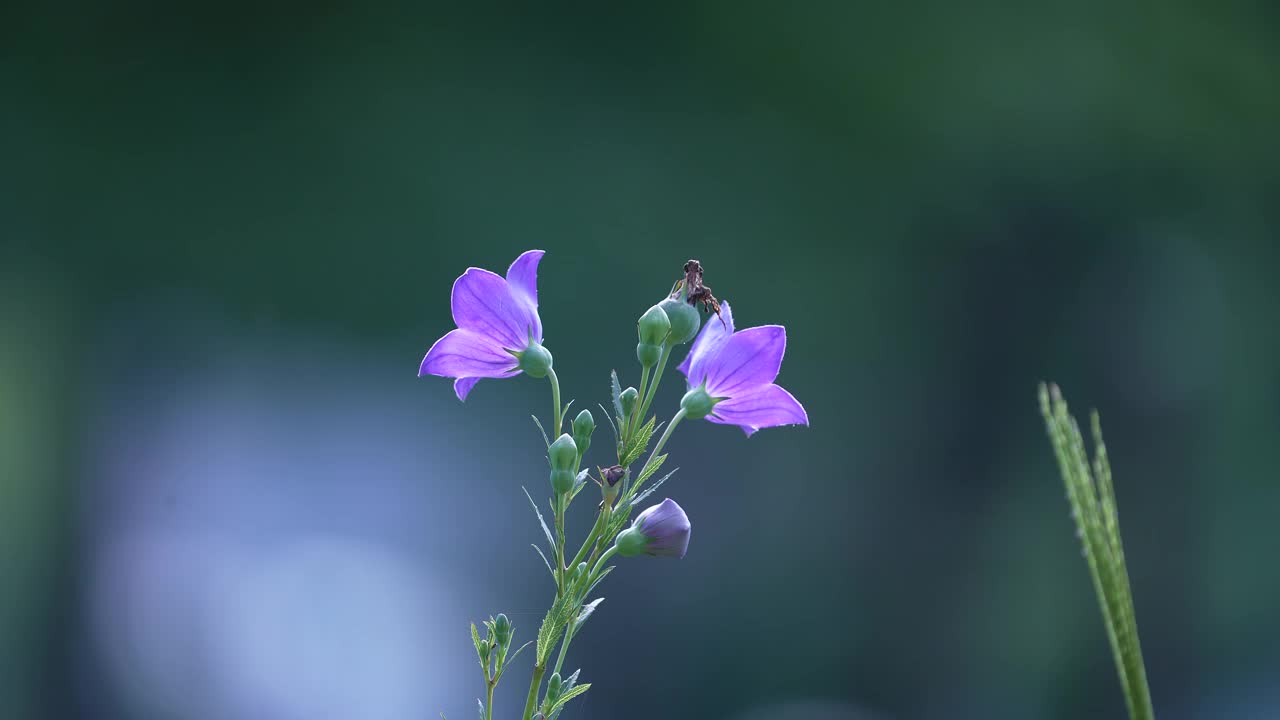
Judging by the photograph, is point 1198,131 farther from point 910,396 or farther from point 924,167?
point 910,396

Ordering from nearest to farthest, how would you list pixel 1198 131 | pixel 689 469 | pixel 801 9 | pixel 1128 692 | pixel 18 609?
pixel 1128 692 → pixel 18 609 → pixel 689 469 → pixel 801 9 → pixel 1198 131

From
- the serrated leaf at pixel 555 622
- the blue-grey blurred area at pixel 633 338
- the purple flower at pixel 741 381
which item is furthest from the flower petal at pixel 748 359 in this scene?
the blue-grey blurred area at pixel 633 338

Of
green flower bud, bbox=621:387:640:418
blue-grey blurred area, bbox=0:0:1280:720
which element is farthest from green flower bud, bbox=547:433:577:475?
blue-grey blurred area, bbox=0:0:1280:720

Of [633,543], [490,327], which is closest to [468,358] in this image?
[490,327]

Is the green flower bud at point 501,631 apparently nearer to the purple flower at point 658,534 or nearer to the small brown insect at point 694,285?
the purple flower at point 658,534

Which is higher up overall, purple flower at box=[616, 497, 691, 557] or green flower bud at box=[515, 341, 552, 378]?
green flower bud at box=[515, 341, 552, 378]

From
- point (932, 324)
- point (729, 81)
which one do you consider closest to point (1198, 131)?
point (932, 324)

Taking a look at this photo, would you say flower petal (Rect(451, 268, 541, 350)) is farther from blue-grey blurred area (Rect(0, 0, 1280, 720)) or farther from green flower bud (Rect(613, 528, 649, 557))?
blue-grey blurred area (Rect(0, 0, 1280, 720))

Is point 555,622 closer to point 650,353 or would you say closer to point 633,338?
point 650,353
